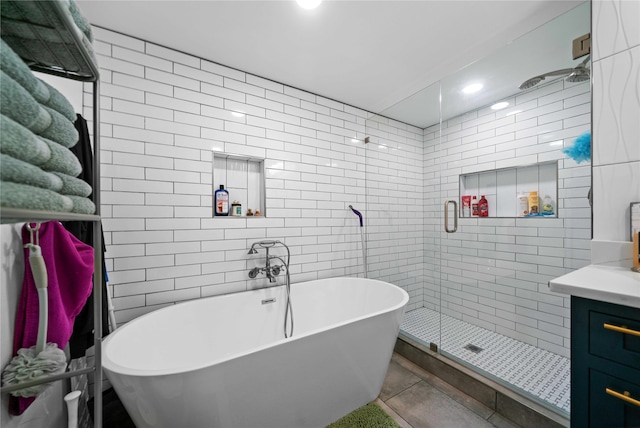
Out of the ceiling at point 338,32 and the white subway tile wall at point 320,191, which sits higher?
the ceiling at point 338,32

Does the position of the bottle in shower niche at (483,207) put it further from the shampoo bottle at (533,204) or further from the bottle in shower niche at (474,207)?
the shampoo bottle at (533,204)

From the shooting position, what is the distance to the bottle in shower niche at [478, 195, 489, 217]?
253 cm

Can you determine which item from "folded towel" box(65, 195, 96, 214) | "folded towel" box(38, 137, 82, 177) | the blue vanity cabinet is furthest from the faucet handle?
the blue vanity cabinet

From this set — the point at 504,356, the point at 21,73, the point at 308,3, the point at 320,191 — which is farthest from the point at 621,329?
the point at 320,191

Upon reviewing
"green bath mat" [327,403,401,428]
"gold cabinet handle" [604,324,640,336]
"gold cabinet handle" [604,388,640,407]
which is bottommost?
"green bath mat" [327,403,401,428]

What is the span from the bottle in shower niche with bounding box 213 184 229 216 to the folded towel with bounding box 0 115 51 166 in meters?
1.48

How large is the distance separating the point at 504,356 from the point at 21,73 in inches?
121

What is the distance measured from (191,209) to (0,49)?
153 cm

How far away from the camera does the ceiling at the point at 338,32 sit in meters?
1.50

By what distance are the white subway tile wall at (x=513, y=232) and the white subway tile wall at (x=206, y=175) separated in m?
0.71

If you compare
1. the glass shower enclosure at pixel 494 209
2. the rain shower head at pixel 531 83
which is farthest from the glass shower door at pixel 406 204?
the rain shower head at pixel 531 83

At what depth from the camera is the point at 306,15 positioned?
156cm

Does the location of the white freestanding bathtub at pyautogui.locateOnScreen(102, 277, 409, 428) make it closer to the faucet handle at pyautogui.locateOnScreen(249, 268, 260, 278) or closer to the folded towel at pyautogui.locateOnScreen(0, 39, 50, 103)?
the faucet handle at pyautogui.locateOnScreen(249, 268, 260, 278)

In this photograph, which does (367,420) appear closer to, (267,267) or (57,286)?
(267,267)
